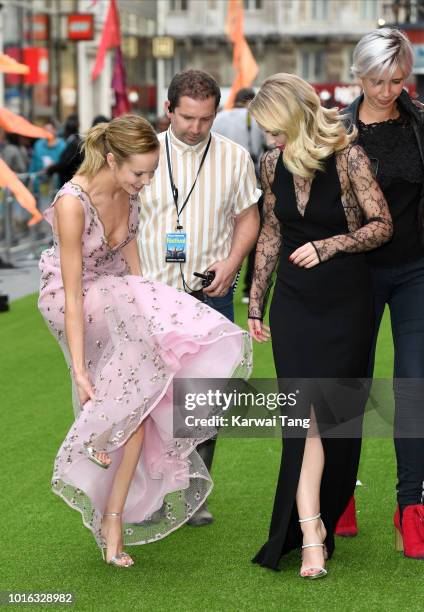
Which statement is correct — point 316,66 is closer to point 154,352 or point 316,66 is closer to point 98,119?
point 98,119

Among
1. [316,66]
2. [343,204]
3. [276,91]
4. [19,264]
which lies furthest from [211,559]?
[316,66]

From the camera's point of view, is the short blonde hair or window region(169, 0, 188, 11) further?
window region(169, 0, 188, 11)

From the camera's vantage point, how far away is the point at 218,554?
5105 millimetres

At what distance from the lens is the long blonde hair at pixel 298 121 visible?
4.50 m

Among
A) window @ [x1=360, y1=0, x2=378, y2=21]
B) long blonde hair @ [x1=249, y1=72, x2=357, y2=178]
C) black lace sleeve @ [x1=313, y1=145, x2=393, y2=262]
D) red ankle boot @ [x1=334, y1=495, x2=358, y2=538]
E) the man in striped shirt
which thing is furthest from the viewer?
window @ [x1=360, y1=0, x2=378, y2=21]

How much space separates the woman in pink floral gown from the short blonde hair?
2.81 feet

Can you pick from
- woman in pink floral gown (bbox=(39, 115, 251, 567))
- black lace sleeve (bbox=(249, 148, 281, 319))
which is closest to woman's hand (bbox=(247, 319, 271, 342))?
black lace sleeve (bbox=(249, 148, 281, 319))

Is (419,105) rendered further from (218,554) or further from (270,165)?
(218,554)

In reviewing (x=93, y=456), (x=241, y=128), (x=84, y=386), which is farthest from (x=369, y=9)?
(x=93, y=456)

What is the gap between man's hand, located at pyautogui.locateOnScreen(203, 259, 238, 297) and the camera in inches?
213

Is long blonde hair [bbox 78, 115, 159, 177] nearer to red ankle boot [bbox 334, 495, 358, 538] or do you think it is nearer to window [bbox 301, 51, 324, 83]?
red ankle boot [bbox 334, 495, 358, 538]

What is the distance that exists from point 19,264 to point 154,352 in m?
12.2

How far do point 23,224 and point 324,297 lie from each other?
12833 mm

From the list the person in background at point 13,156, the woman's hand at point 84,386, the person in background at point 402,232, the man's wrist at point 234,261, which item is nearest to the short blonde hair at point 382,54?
the person in background at point 402,232
